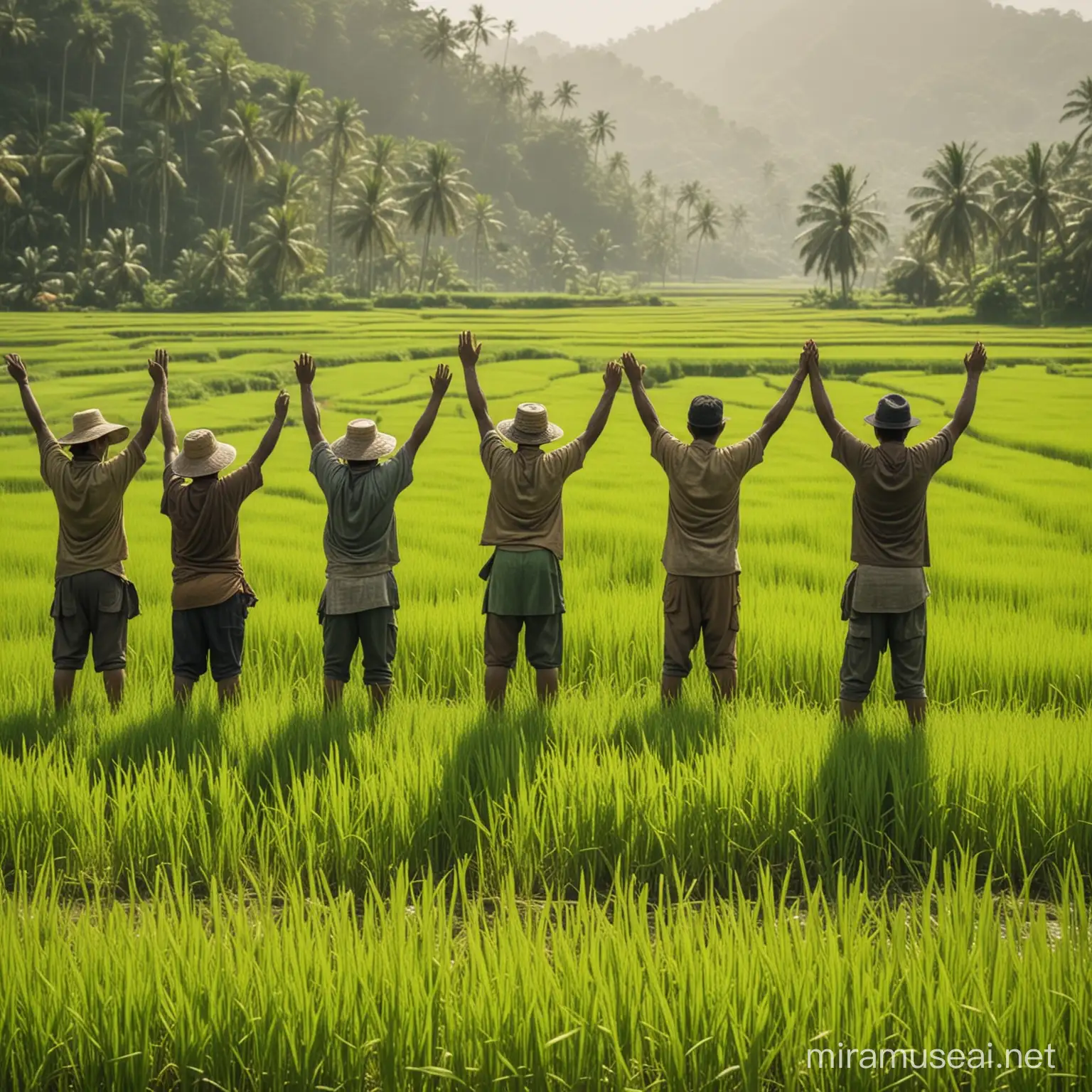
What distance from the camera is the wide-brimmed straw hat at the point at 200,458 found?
16.9ft

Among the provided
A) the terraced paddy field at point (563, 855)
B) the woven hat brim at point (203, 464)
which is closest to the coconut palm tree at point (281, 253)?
the terraced paddy field at point (563, 855)

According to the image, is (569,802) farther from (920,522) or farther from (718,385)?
(718,385)

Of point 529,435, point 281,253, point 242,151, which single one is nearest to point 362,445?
point 529,435

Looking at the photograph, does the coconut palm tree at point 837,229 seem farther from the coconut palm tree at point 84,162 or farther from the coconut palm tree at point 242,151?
the coconut palm tree at point 84,162

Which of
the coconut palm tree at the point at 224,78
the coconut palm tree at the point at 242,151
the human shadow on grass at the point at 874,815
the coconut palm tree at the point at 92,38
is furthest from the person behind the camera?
the coconut palm tree at the point at 224,78

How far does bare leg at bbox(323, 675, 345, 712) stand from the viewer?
17.2 ft

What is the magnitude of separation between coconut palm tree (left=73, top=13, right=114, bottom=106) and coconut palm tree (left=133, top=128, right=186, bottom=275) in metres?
5.00

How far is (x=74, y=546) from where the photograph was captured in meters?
5.27

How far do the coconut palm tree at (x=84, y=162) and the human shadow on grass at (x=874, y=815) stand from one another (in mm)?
49765

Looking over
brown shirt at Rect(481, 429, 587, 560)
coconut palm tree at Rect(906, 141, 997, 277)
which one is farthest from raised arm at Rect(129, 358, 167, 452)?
coconut palm tree at Rect(906, 141, 997, 277)

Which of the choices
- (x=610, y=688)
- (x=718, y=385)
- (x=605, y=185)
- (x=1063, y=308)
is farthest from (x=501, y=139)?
(x=610, y=688)

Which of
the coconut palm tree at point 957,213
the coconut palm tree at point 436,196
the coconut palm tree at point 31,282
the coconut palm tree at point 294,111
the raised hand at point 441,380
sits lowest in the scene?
the raised hand at point 441,380

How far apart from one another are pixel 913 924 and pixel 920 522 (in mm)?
2022

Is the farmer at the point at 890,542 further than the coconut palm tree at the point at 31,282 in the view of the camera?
No
